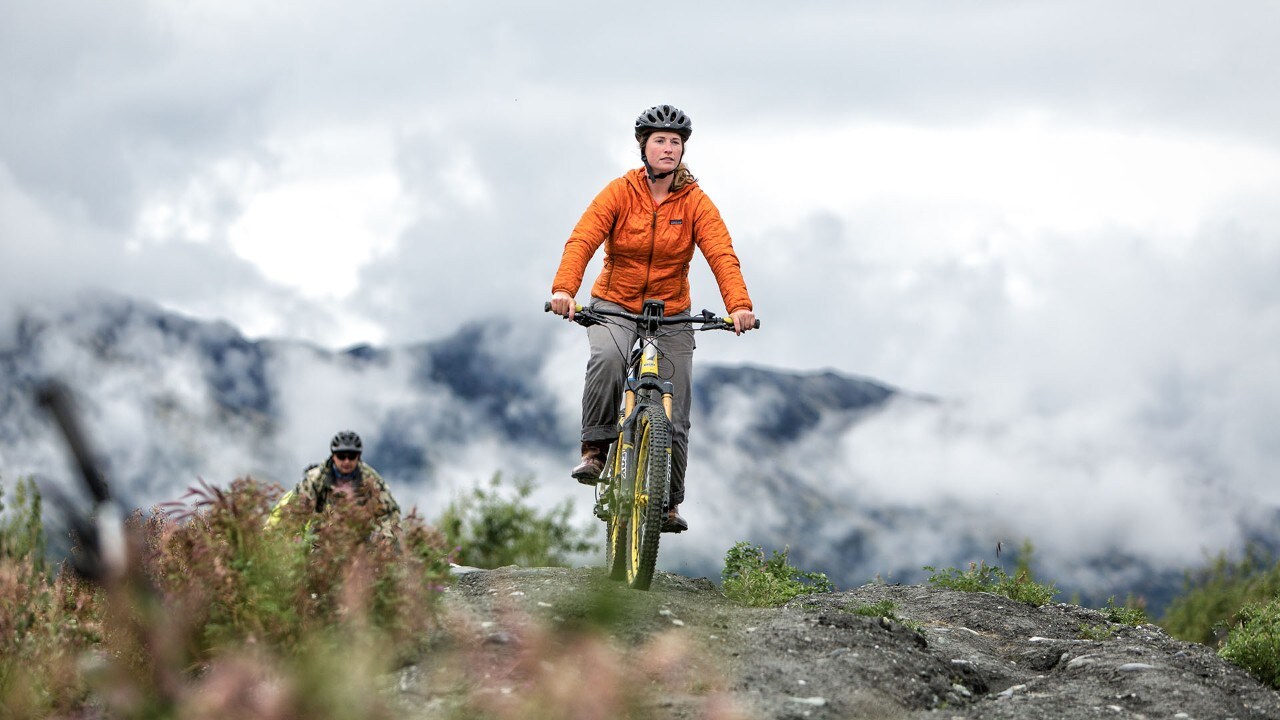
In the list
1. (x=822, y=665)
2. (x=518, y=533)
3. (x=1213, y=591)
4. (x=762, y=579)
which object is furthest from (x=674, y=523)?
(x=1213, y=591)

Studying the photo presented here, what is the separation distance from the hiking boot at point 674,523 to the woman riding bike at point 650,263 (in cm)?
1

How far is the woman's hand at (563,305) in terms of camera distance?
8719 mm

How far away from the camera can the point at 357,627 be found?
6.41m

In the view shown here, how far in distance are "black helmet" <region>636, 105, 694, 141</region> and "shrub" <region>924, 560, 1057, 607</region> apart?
530 cm

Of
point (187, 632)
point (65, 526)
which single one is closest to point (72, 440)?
point (65, 526)

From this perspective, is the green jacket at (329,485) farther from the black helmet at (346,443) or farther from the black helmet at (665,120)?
the black helmet at (665,120)

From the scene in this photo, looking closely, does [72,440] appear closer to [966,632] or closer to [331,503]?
[331,503]

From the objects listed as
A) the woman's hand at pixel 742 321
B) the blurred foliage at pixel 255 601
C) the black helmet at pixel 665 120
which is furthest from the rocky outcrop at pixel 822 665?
the black helmet at pixel 665 120

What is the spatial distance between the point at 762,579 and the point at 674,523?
3.97 ft

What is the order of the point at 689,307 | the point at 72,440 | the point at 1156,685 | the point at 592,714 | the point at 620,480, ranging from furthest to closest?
the point at 689,307
the point at 620,480
the point at 1156,685
the point at 592,714
the point at 72,440

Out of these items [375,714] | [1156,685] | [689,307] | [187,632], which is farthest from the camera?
[689,307]

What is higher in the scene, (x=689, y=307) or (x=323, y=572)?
(x=689, y=307)

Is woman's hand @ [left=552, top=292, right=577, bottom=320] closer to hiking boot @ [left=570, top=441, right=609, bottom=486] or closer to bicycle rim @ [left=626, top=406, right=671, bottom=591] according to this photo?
bicycle rim @ [left=626, top=406, right=671, bottom=591]

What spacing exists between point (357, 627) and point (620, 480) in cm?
292
